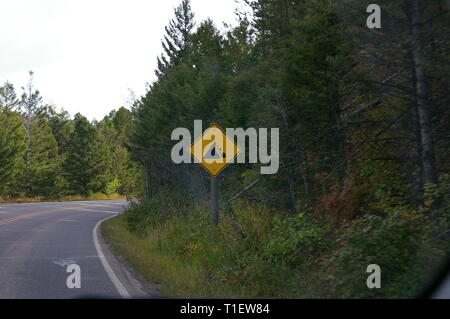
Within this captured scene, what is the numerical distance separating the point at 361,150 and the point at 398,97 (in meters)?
1.36

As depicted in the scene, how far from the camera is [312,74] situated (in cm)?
1088

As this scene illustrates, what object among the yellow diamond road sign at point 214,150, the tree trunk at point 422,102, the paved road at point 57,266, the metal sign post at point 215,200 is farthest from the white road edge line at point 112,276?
the tree trunk at point 422,102

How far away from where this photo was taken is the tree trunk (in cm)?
811

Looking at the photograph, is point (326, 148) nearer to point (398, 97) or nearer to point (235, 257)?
point (398, 97)

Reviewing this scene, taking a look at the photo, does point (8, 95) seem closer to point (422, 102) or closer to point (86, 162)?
point (86, 162)

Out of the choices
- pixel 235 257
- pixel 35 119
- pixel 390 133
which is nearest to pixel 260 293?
pixel 235 257

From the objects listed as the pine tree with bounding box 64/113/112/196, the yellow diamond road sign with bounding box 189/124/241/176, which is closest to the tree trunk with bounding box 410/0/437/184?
the yellow diamond road sign with bounding box 189/124/241/176

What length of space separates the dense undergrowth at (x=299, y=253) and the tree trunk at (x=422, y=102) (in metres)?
0.71

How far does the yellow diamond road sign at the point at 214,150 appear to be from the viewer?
11748 millimetres

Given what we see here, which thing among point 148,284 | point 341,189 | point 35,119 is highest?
point 35,119

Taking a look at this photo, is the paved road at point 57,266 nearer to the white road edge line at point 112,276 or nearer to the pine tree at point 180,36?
the white road edge line at point 112,276

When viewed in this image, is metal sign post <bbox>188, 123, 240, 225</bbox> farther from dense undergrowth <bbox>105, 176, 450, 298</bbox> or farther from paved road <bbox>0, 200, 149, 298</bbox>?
paved road <bbox>0, 200, 149, 298</bbox>

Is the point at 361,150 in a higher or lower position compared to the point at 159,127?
lower

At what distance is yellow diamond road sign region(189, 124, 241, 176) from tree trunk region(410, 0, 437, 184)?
4760mm
